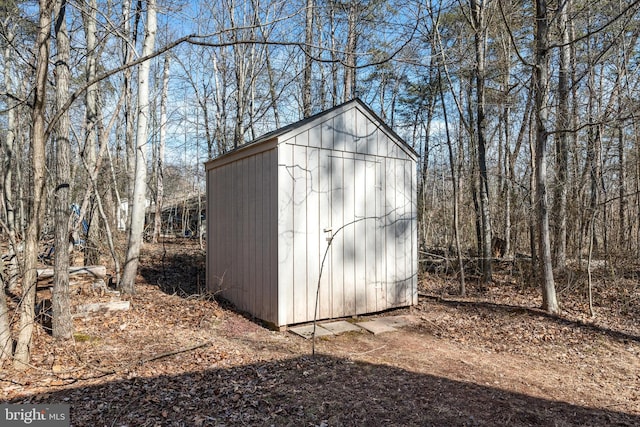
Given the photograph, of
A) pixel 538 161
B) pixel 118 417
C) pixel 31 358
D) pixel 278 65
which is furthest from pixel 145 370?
pixel 278 65

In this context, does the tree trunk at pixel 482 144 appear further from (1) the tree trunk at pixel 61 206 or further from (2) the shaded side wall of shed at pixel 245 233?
(1) the tree trunk at pixel 61 206

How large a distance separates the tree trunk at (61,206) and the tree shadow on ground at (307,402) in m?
1.29

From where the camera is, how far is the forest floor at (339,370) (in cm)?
267

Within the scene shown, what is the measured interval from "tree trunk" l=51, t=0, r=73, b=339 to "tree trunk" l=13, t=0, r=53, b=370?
53 centimetres

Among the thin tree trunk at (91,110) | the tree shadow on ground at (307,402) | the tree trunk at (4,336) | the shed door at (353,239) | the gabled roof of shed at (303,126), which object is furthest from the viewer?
the thin tree trunk at (91,110)

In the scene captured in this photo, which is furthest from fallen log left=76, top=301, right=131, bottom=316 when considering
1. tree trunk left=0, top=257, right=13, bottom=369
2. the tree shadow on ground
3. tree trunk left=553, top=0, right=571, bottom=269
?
tree trunk left=553, top=0, right=571, bottom=269

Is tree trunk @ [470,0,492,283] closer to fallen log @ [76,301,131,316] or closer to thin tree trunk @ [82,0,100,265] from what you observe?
fallen log @ [76,301,131,316]

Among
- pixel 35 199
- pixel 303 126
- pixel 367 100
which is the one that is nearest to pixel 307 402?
pixel 35 199

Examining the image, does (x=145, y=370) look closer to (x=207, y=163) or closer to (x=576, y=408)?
(x=576, y=408)

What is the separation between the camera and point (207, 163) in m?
6.55

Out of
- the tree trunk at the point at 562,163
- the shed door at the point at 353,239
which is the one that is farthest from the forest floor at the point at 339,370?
the tree trunk at the point at 562,163

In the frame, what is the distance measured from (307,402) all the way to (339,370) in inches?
28.6

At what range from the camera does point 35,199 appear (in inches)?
125

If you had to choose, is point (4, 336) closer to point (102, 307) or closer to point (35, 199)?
point (35, 199)
